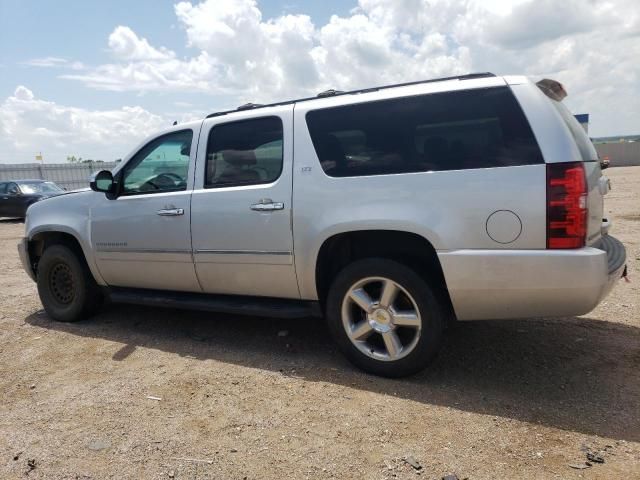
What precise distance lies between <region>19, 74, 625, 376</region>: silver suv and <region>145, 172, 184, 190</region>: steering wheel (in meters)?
0.01

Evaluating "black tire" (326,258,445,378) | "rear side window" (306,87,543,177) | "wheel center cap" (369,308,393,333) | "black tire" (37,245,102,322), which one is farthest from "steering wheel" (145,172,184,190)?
"wheel center cap" (369,308,393,333)

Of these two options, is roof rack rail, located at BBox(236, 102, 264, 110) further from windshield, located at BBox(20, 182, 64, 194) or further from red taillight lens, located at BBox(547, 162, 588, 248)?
windshield, located at BBox(20, 182, 64, 194)

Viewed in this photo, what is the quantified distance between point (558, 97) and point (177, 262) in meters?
3.25

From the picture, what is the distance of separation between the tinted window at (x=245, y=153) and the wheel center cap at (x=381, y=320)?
1.28m

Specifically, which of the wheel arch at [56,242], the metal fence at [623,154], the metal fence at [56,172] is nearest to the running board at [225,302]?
the wheel arch at [56,242]

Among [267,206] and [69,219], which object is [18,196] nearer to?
[69,219]

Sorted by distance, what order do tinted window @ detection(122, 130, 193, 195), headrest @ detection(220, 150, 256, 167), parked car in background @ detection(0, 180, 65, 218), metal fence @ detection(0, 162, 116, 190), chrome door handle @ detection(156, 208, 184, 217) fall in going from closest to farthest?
headrest @ detection(220, 150, 256, 167) < chrome door handle @ detection(156, 208, 184, 217) < tinted window @ detection(122, 130, 193, 195) < parked car in background @ detection(0, 180, 65, 218) < metal fence @ detection(0, 162, 116, 190)

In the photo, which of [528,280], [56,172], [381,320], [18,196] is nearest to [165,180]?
[381,320]

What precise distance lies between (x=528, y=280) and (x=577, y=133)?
1.15 m

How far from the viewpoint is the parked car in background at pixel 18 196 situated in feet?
53.0

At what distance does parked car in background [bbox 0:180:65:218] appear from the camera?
16.1 m

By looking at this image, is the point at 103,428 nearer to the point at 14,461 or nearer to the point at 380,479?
the point at 14,461

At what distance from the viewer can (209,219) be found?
4.06 m

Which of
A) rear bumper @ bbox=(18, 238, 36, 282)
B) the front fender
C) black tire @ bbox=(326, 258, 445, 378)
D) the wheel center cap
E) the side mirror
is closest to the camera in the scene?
black tire @ bbox=(326, 258, 445, 378)
